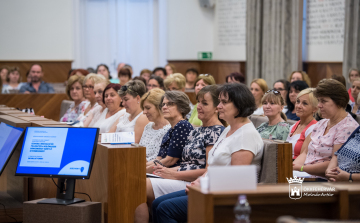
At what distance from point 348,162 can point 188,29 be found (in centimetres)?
944

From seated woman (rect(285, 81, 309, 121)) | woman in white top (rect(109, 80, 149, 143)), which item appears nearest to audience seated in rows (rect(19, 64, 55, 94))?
woman in white top (rect(109, 80, 149, 143))

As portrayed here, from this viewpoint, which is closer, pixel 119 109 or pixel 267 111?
pixel 267 111

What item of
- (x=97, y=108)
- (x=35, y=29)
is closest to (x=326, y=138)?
(x=97, y=108)

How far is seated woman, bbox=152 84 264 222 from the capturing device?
2.76 m

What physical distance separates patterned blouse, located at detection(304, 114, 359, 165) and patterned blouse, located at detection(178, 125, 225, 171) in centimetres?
75

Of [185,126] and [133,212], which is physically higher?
[185,126]

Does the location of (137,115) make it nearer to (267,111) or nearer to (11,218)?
(267,111)

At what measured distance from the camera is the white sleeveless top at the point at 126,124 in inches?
180

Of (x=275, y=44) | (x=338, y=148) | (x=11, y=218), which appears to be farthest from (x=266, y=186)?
(x=275, y=44)

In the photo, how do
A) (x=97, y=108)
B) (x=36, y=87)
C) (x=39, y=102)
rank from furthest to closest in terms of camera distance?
1. (x=36, y=87)
2. (x=39, y=102)
3. (x=97, y=108)

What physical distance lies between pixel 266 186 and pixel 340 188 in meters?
0.31

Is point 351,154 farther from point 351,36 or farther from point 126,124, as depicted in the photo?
point 351,36

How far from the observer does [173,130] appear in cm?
368

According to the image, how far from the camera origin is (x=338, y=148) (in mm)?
3285
